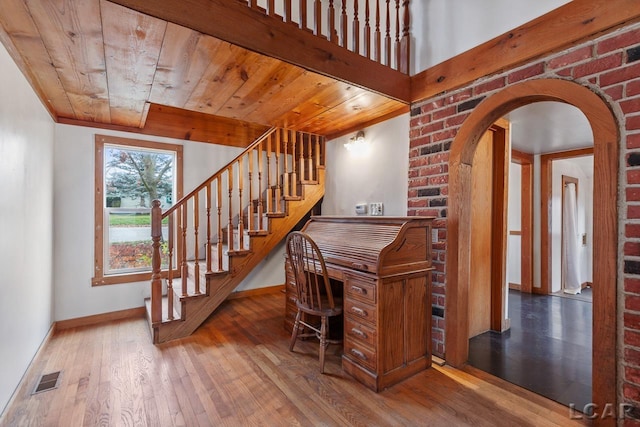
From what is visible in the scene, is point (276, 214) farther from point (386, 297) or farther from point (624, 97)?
point (624, 97)

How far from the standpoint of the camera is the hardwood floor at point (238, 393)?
1.68 metres

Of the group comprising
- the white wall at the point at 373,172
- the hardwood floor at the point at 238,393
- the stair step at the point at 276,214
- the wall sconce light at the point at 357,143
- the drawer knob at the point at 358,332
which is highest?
the wall sconce light at the point at 357,143

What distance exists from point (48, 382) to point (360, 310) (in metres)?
2.22

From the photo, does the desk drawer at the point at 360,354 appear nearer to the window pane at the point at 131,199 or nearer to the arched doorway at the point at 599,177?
the arched doorway at the point at 599,177

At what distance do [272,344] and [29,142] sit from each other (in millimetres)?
2459


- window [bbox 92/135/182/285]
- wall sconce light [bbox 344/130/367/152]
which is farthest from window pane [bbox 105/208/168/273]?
wall sconce light [bbox 344/130/367/152]

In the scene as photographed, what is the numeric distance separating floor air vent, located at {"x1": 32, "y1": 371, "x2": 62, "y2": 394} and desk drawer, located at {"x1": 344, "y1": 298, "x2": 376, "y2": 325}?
81.2 inches

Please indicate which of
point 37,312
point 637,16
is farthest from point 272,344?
point 637,16

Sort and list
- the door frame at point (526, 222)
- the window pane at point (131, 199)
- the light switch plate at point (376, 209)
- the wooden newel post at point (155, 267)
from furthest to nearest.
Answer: the door frame at point (526, 222), the window pane at point (131, 199), the light switch plate at point (376, 209), the wooden newel post at point (155, 267)

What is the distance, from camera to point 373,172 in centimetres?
308

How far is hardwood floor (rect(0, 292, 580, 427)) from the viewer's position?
168 cm

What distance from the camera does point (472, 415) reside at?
1708 millimetres

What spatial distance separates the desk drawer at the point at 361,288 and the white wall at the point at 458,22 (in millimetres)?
1872

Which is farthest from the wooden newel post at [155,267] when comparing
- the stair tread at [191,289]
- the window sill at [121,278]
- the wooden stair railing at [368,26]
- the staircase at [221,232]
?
the wooden stair railing at [368,26]
